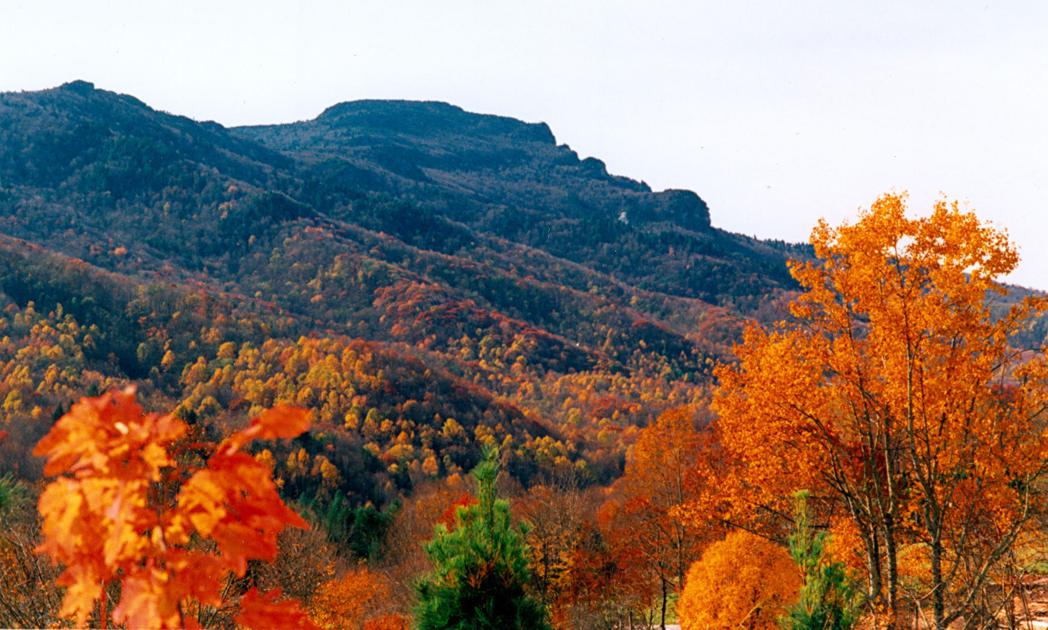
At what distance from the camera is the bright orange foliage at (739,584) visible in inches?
664

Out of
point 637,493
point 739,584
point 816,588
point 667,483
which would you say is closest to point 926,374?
point 816,588

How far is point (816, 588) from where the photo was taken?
10945 millimetres

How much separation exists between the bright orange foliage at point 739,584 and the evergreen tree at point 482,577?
718 centimetres

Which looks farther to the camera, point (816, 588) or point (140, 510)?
point (816, 588)

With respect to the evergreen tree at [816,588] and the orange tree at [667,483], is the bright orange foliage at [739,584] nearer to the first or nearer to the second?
the evergreen tree at [816,588]

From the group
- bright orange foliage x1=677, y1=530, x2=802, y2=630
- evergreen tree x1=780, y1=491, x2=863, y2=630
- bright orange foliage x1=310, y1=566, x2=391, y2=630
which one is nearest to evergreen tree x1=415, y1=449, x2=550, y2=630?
evergreen tree x1=780, y1=491, x2=863, y2=630

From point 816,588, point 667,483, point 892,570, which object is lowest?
point 667,483

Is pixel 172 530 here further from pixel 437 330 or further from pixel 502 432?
pixel 437 330

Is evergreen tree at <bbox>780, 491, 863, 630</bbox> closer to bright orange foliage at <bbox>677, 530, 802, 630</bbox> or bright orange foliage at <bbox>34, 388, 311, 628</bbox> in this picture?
bright orange foliage at <bbox>677, 530, 802, 630</bbox>

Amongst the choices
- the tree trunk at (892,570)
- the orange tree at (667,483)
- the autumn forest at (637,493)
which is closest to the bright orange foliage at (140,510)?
the autumn forest at (637,493)

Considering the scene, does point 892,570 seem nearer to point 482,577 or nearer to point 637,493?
point 482,577

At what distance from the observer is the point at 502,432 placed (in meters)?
99.0

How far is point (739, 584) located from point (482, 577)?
837 cm

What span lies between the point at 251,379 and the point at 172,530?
10822 centimetres
